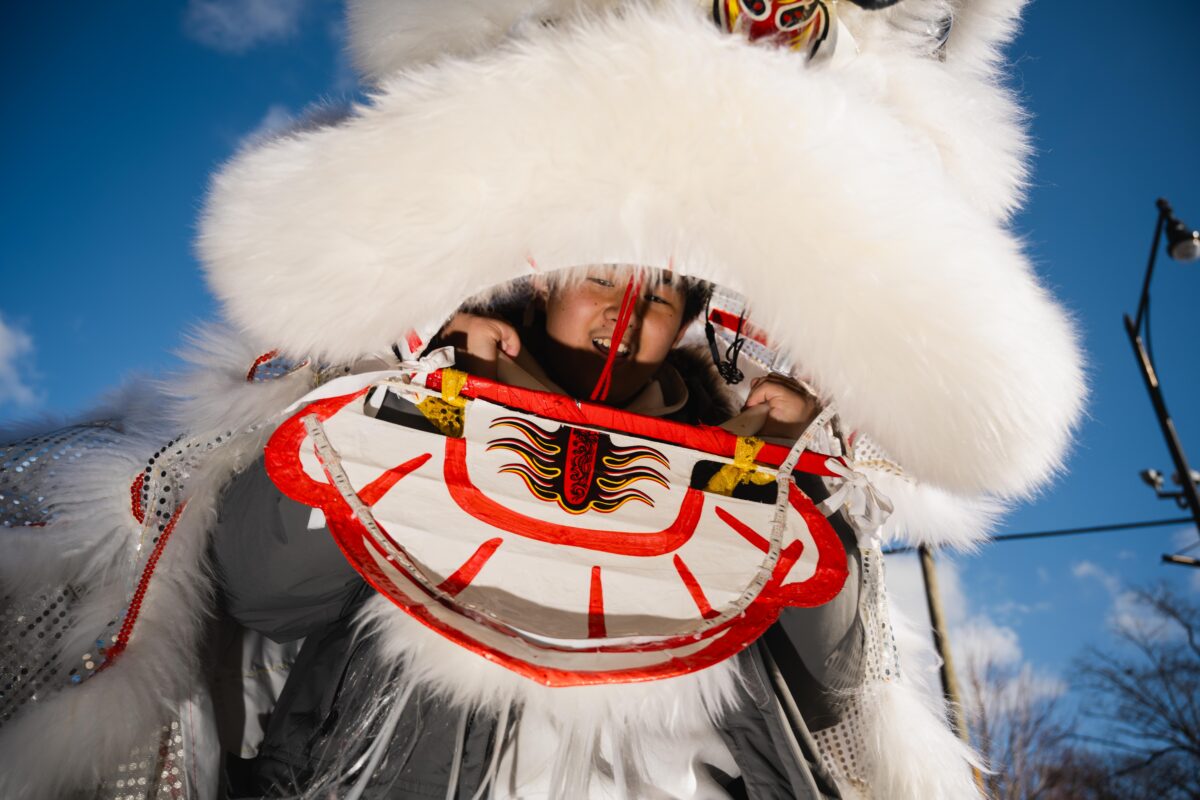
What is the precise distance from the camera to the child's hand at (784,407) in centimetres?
148

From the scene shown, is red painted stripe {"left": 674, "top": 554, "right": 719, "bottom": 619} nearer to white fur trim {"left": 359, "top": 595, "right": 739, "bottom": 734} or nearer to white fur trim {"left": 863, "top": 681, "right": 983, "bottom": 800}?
white fur trim {"left": 359, "top": 595, "right": 739, "bottom": 734}

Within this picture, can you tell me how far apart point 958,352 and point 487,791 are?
100cm

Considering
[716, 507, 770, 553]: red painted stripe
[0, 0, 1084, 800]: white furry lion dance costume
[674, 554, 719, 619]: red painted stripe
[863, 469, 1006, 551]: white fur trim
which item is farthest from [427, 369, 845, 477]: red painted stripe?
[863, 469, 1006, 551]: white fur trim

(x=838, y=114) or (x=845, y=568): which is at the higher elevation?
(x=838, y=114)

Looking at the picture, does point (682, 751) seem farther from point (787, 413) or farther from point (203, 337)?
point (203, 337)

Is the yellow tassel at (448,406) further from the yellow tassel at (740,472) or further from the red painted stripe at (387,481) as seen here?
the yellow tassel at (740,472)

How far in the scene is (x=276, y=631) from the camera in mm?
1345

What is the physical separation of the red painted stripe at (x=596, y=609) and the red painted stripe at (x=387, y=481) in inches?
13.7

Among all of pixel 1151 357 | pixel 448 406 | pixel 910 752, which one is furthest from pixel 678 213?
pixel 1151 357

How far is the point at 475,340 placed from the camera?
141 centimetres

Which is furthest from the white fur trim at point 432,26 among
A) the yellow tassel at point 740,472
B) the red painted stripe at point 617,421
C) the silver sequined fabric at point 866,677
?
the silver sequined fabric at point 866,677

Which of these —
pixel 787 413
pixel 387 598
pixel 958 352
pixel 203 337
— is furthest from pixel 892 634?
pixel 203 337

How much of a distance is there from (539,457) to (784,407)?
546 millimetres

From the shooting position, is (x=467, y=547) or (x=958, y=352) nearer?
(x=958, y=352)
